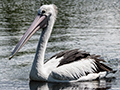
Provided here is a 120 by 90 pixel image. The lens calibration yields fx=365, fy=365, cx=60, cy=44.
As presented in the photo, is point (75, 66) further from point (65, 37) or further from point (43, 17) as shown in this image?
point (65, 37)

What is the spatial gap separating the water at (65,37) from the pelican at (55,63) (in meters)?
0.19

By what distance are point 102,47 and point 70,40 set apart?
1.31 meters

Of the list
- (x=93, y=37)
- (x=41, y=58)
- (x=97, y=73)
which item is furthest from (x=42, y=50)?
(x=93, y=37)

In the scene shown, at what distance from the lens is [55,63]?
842 centimetres

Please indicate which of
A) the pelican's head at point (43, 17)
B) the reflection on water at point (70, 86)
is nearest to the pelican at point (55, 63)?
the pelican's head at point (43, 17)

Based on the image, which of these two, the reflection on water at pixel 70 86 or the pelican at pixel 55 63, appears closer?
the reflection on water at pixel 70 86

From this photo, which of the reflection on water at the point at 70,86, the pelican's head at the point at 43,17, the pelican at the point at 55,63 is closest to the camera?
the reflection on water at the point at 70,86

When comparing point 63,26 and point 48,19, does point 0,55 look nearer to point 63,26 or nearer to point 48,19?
point 48,19

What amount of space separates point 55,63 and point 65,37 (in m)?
4.56

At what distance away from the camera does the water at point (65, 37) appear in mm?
8456

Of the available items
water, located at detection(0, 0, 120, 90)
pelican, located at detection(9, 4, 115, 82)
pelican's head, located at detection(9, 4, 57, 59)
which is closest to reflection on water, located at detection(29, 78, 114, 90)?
water, located at detection(0, 0, 120, 90)

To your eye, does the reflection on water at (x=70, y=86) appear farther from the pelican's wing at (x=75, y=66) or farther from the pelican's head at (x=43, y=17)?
the pelican's head at (x=43, y=17)

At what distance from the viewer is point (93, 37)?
42.5ft

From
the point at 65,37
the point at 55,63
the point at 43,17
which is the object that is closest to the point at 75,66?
the point at 55,63
